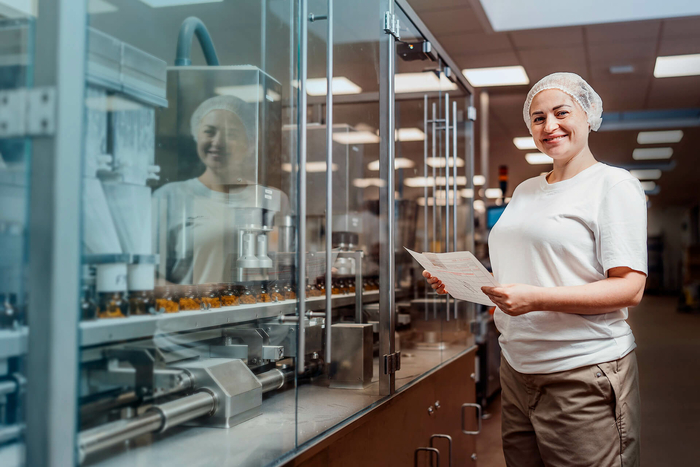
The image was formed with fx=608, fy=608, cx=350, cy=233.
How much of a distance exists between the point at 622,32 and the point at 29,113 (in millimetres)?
4460

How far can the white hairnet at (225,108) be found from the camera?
3.90 ft

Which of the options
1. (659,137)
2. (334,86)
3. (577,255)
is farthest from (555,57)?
(659,137)

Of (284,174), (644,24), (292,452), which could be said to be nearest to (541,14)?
(644,24)

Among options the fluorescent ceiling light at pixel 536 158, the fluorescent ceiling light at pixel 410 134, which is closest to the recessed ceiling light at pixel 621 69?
the fluorescent ceiling light at pixel 410 134

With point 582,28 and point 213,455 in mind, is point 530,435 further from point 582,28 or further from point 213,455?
point 582,28

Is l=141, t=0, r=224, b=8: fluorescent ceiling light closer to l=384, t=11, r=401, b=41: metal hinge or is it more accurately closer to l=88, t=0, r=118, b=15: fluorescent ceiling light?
l=88, t=0, r=118, b=15: fluorescent ceiling light

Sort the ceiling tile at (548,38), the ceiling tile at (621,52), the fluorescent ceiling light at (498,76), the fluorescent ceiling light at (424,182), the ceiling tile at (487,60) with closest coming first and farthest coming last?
the fluorescent ceiling light at (424,182)
the ceiling tile at (548,38)
the ceiling tile at (621,52)
the ceiling tile at (487,60)
the fluorescent ceiling light at (498,76)

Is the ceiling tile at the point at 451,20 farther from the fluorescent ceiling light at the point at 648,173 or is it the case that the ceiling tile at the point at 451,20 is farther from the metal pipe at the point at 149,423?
the fluorescent ceiling light at the point at 648,173

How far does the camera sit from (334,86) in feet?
5.95

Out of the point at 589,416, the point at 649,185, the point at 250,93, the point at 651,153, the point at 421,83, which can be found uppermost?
the point at 651,153

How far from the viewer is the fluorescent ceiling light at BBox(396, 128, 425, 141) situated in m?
2.26

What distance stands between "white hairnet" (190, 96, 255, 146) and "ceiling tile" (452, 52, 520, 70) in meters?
3.92

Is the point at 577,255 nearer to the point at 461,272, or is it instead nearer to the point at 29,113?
the point at 461,272

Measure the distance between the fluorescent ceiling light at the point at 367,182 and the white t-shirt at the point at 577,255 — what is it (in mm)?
621
